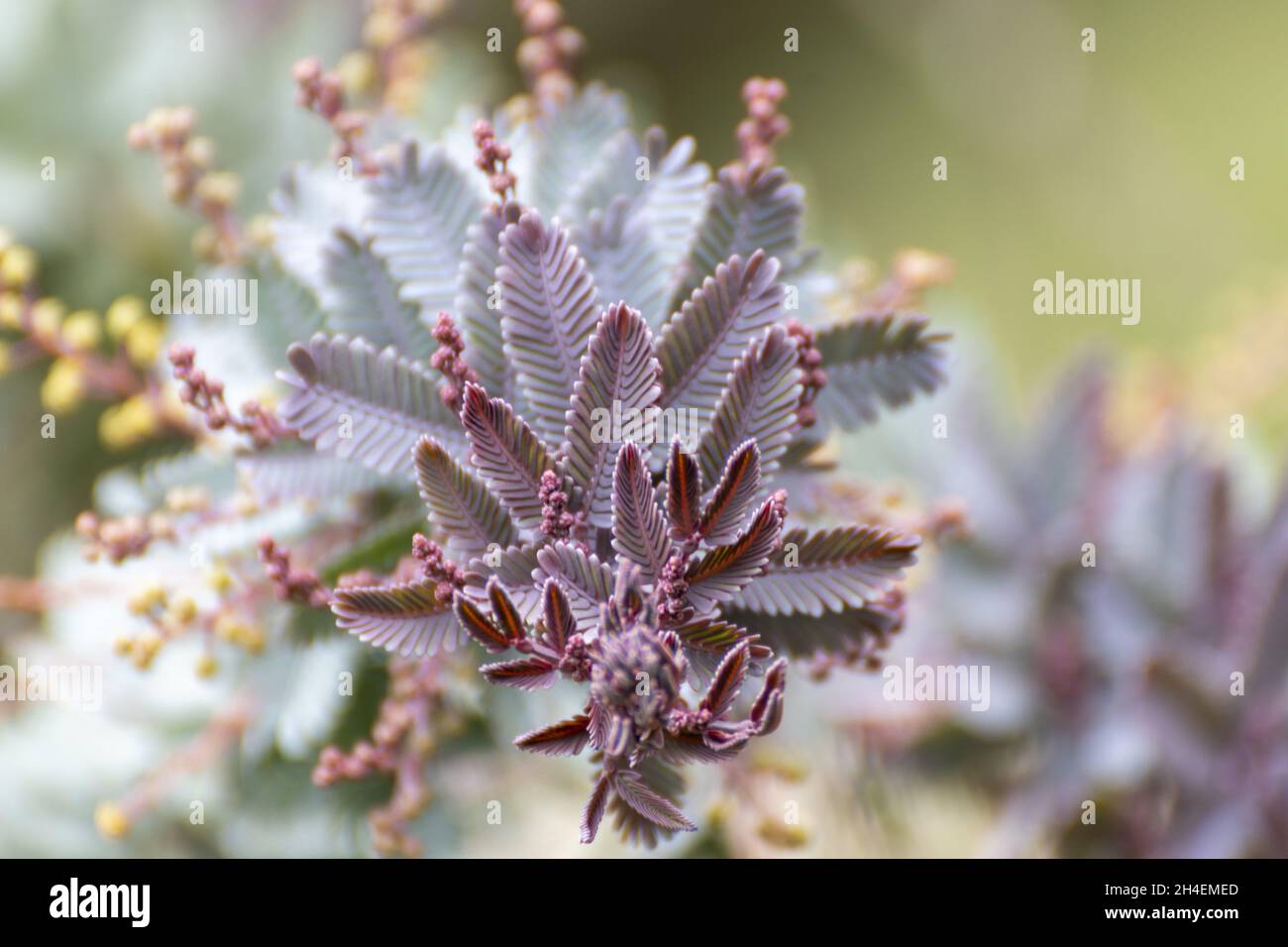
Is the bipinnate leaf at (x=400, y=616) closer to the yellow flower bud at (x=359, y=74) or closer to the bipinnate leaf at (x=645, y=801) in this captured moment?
the bipinnate leaf at (x=645, y=801)

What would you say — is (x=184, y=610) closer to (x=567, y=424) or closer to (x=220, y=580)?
(x=220, y=580)

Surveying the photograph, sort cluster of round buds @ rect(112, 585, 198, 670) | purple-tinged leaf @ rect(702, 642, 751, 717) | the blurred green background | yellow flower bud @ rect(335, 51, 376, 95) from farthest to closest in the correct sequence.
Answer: the blurred green background < yellow flower bud @ rect(335, 51, 376, 95) < cluster of round buds @ rect(112, 585, 198, 670) < purple-tinged leaf @ rect(702, 642, 751, 717)

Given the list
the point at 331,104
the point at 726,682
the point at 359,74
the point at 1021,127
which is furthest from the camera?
the point at 1021,127

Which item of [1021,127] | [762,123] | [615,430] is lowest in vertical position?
[615,430]

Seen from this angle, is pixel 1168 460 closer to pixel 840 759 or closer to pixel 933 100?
pixel 840 759

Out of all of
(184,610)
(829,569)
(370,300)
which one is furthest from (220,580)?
(829,569)

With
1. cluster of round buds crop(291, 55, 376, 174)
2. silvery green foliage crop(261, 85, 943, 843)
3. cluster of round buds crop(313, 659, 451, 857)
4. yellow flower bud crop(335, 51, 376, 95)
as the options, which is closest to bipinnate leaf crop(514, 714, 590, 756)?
silvery green foliage crop(261, 85, 943, 843)

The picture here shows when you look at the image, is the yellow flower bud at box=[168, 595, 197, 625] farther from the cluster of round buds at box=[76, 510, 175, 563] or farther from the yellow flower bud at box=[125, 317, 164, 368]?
the yellow flower bud at box=[125, 317, 164, 368]
